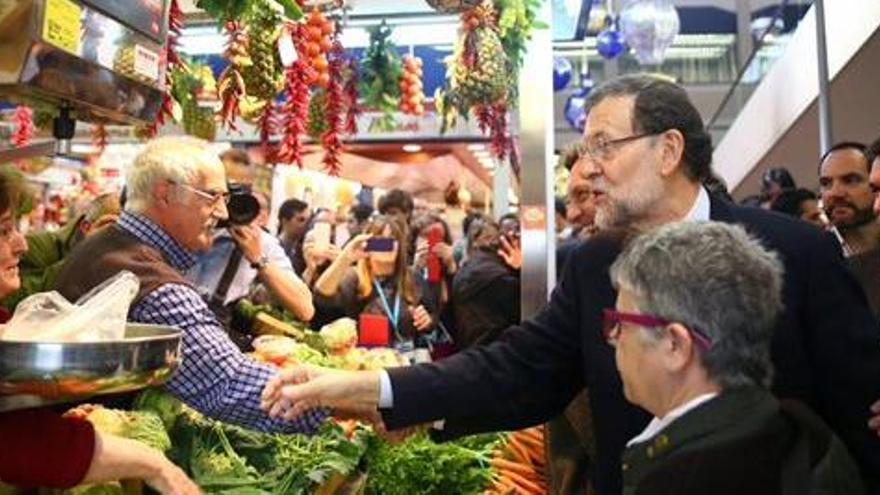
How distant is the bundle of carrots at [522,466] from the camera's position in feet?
10.5

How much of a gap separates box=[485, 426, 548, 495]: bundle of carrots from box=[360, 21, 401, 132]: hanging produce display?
2.67m

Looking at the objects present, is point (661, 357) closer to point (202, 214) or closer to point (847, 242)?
point (202, 214)

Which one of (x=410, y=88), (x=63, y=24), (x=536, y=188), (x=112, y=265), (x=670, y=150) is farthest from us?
(x=410, y=88)

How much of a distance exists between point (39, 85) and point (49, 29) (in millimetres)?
102

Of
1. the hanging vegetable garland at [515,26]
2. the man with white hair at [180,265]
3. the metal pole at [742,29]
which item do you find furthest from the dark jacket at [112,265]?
the metal pole at [742,29]

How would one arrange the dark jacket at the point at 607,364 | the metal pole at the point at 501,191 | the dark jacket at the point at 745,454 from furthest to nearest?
the metal pole at the point at 501,191, the dark jacket at the point at 607,364, the dark jacket at the point at 745,454

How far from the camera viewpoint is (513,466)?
330 cm

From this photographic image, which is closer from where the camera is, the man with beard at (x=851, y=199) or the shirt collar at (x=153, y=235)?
the shirt collar at (x=153, y=235)

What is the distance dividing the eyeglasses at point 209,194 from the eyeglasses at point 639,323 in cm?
166

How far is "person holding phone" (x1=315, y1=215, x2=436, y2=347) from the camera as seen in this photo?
18.5 ft

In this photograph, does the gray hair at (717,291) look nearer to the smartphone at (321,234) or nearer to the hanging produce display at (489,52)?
the hanging produce display at (489,52)

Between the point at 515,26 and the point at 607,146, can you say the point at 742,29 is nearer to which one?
the point at 515,26

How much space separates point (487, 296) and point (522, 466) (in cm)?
228

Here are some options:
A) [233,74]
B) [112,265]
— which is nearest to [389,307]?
[233,74]
